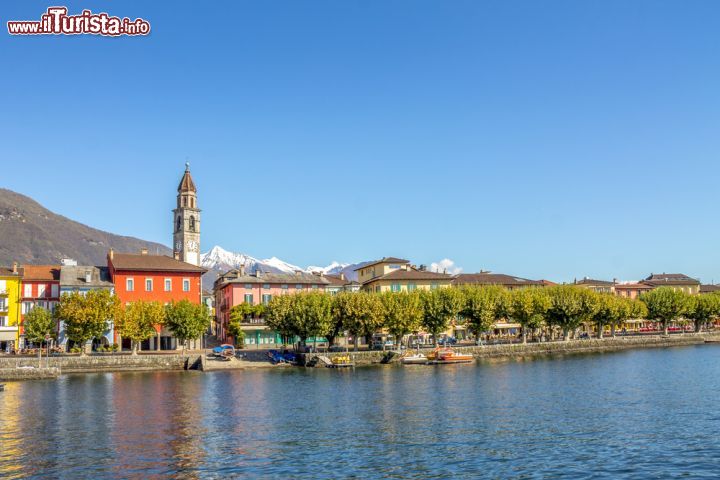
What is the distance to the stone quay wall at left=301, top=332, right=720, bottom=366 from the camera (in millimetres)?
104312

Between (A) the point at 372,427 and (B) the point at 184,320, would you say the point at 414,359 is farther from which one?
(A) the point at 372,427

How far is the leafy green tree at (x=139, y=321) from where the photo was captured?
98.6 meters

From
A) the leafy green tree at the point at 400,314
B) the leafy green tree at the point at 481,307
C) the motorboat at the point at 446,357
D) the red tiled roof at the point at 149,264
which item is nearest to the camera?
the motorboat at the point at 446,357

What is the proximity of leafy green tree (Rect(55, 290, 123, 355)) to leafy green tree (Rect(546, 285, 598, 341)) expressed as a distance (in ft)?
245

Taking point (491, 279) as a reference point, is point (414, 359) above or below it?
below

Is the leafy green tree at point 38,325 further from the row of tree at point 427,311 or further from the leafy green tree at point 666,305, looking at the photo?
the leafy green tree at point 666,305

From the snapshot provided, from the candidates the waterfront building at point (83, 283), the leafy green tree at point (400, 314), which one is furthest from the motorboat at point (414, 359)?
the waterfront building at point (83, 283)

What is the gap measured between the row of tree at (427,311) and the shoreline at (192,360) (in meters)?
4.50

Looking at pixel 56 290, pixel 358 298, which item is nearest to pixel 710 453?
pixel 358 298

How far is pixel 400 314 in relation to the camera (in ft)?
350

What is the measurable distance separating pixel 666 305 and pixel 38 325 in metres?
121

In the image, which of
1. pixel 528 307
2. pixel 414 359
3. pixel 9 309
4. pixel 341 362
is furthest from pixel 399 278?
pixel 9 309

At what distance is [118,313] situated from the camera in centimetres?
9956

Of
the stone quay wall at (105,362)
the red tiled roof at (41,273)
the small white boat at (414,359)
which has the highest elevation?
the red tiled roof at (41,273)
